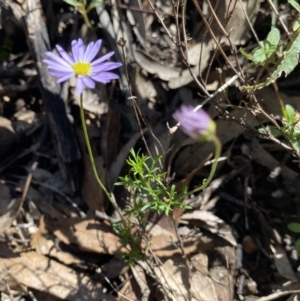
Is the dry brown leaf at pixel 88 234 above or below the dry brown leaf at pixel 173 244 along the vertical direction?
above

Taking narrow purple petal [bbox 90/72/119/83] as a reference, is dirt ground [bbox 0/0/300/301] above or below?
below

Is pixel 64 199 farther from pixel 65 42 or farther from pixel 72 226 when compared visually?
pixel 65 42

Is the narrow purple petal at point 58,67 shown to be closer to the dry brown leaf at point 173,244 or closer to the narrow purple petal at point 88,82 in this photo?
the narrow purple petal at point 88,82

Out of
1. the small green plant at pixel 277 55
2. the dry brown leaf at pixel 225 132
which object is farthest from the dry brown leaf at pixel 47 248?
the small green plant at pixel 277 55

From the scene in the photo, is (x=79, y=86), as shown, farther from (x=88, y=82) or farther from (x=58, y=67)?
(x=58, y=67)

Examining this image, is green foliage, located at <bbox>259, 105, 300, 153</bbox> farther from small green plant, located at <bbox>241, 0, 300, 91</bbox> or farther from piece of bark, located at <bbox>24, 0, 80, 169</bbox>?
piece of bark, located at <bbox>24, 0, 80, 169</bbox>

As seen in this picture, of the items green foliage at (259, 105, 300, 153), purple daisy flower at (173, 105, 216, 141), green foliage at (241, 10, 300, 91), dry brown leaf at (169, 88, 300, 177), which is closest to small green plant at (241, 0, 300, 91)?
green foliage at (241, 10, 300, 91)

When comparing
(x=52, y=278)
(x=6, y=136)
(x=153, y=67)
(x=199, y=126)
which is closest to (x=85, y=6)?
(x=153, y=67)
